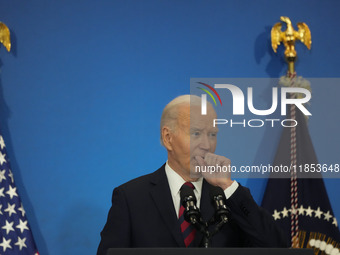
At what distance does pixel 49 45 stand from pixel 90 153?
85cm

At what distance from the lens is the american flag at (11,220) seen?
3178mm

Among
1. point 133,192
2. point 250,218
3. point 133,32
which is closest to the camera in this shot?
point 250,218

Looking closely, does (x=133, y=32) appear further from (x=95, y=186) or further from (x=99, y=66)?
(x=95, y=186)

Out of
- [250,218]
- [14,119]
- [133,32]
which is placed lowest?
[250,218]

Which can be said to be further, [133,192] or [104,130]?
[104,130]

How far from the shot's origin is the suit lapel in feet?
7.18

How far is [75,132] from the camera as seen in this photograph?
142 inches

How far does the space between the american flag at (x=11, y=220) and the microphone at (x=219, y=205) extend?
179 centimetres

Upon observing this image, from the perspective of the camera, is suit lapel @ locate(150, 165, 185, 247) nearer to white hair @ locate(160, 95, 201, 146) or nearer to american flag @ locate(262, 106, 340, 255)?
white hair @ locate(160, 95, 201, 146)

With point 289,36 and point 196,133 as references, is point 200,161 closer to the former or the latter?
point 196,133

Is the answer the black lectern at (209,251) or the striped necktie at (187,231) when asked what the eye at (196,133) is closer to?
the striped necktie at (187,231)

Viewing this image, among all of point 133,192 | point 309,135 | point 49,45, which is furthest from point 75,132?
point 309,135

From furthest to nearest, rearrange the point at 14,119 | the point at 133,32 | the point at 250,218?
the point at 133,32 < the point at 14,119 < the point at 250,218

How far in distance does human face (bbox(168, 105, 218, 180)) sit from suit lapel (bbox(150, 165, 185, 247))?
0.34 ft
